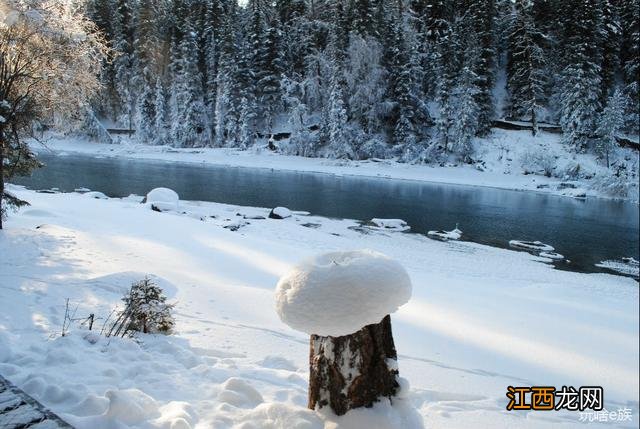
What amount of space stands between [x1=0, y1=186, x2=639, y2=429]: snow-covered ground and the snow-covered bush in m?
25.3

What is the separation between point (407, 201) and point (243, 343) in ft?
72.5

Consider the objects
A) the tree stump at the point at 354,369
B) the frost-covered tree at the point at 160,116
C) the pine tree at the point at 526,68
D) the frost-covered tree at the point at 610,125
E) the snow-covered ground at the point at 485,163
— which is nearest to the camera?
the tree stump at the point at 354,369

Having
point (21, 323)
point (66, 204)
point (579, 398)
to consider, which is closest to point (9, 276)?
point (21, 323)

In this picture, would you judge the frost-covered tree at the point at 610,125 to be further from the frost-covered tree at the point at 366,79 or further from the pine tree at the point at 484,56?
the frost-covered tree at the point at 366,79

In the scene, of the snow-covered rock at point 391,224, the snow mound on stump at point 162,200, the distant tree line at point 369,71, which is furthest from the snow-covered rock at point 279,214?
the distant tree line at point 369,71

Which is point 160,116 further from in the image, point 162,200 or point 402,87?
point 162,200

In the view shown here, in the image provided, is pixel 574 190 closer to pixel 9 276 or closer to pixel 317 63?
pixel 317 63

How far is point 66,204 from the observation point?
16.2 metres

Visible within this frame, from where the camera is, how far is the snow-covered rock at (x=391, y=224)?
18844 mm

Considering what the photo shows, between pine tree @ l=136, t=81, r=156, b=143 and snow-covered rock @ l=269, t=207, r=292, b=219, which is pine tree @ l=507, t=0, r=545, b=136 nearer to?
snow-covered rock @ l=269, t=207, r=292, b=219

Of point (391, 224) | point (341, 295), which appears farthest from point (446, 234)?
point (341, 295)

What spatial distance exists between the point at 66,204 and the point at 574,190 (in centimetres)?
2871

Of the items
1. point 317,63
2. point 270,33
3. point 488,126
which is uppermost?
point 270,33

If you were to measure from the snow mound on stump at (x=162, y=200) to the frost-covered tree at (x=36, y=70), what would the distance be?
8584 millimetres
